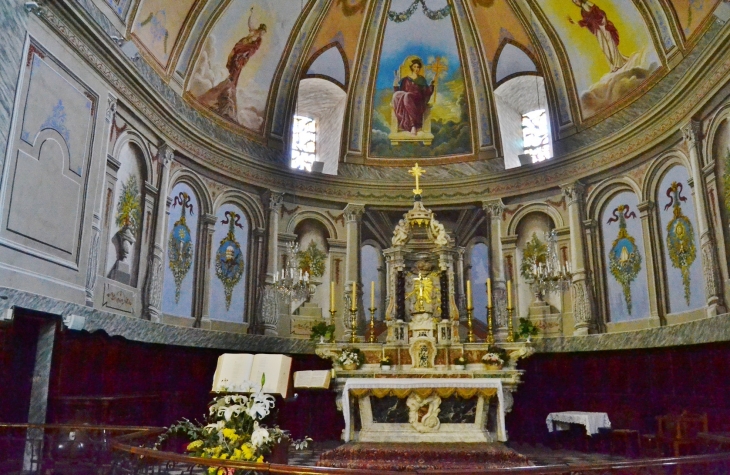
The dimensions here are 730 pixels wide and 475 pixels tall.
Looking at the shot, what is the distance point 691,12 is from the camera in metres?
12.2

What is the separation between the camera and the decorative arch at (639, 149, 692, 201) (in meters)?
12.8

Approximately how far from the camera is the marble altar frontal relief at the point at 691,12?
460 inches

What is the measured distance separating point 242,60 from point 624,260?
10318mm

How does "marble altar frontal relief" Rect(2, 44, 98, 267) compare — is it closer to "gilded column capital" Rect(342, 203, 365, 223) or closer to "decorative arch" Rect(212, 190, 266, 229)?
"decorative arch" Rect(212, 190, 266, 229)

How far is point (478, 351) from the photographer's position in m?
13.3

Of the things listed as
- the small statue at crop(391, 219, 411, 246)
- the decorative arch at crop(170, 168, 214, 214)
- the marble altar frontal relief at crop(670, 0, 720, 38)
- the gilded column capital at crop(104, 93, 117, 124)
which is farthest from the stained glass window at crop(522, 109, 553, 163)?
the gilded column capital at crop(104, 93, 117, 124)

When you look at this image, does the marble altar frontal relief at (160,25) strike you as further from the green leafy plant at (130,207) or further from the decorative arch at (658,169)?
the decorative arch at (658,169)

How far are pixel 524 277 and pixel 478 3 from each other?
Result: 7.29 meters

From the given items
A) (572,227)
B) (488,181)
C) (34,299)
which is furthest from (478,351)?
(34,299)

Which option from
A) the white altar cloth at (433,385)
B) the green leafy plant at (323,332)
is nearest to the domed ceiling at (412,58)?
the green leafy plant at (323,332)

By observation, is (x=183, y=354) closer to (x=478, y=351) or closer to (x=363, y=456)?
(x=363, y=456)

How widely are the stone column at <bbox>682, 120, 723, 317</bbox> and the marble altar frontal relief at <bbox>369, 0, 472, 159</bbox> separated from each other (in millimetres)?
6535

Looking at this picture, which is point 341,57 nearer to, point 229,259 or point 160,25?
point 160,25

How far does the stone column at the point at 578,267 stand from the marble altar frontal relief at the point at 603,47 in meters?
2.04
